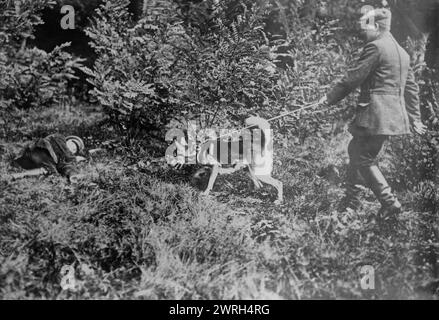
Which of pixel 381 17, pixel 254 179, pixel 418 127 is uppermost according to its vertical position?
pixel 381 17

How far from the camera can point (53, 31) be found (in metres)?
5.52

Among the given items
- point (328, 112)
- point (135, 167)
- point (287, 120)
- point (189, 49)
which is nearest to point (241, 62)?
point (189, 49)

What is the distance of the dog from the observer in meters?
4.03

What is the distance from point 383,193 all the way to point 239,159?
4.49 ft

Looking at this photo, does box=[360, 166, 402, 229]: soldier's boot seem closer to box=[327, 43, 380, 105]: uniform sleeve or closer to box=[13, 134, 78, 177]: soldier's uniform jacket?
box=[327, 43, 380, 105]: uniform sleeve

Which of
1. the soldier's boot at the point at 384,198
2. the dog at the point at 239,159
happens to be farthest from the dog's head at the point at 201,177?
the soldier's boot at the point at 384,198

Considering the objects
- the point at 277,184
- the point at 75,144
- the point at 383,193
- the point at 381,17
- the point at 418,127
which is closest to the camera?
the point at 381,17

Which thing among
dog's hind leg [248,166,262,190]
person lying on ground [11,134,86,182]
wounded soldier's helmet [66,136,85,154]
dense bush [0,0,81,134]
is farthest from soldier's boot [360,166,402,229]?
dense bush [0,0,81,134]

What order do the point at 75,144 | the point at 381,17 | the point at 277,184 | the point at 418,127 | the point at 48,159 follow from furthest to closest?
the point at 75,144, the point at 48,159, the point at 277,184, the point at 418,127, the point at 381,17

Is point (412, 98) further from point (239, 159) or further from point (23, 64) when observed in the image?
point (23, 64)

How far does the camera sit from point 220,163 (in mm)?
4102

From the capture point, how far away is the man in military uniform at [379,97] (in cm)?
349

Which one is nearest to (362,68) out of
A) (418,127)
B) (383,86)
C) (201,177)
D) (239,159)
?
(383,86)

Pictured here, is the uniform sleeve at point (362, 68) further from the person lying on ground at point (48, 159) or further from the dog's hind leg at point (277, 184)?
the person lying on ground at point (48, 159)
